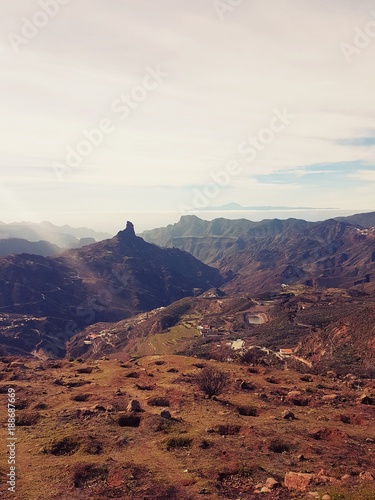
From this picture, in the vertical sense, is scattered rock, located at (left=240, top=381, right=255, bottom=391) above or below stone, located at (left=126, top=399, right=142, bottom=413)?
below

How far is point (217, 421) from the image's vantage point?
31.8 m

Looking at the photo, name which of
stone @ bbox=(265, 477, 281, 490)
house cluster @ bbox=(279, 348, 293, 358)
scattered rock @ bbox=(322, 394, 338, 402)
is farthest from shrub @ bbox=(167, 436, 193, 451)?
house cluster @ bbox=(279, 348, 293, 358)

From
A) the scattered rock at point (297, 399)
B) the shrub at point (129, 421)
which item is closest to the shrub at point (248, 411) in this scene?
the scattered rock at point (297, 399)

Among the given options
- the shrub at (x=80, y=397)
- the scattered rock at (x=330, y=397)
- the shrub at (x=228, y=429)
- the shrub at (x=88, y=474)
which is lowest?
the scattered rock at (x=330, y=397)

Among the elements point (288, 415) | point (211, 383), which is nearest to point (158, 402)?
point (211, 383)

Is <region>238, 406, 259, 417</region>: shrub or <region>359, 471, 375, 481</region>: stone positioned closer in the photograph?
<region>359, 471, 375, 481</region>: stone

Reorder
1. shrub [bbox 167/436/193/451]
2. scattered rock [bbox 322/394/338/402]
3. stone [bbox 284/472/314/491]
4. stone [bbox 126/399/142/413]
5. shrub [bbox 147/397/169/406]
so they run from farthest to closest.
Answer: scattered rock [bbox 322/394/338/402] < shrub [bbox 147/397/169/406] < stone [bbox 126/399/142/413] < shrub [bbox 167/436/193/451] < stone [bbox 284/472/314/491]

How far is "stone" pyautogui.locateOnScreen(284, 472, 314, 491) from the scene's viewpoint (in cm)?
1980

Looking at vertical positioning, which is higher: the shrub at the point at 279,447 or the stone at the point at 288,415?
the shrub at the point at 279,447

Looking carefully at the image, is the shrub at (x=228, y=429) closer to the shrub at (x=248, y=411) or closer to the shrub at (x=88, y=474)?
the shrub at (x=248, y=411)

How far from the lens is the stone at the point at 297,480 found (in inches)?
779

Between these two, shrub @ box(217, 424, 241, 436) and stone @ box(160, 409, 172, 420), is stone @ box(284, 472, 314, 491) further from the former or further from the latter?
stone @ box(160, 409, 172, 420)

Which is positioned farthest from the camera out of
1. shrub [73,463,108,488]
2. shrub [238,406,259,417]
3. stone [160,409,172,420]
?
shrub [238,406,259,417]

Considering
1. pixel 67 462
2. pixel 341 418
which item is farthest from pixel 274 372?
pixel 67 462
